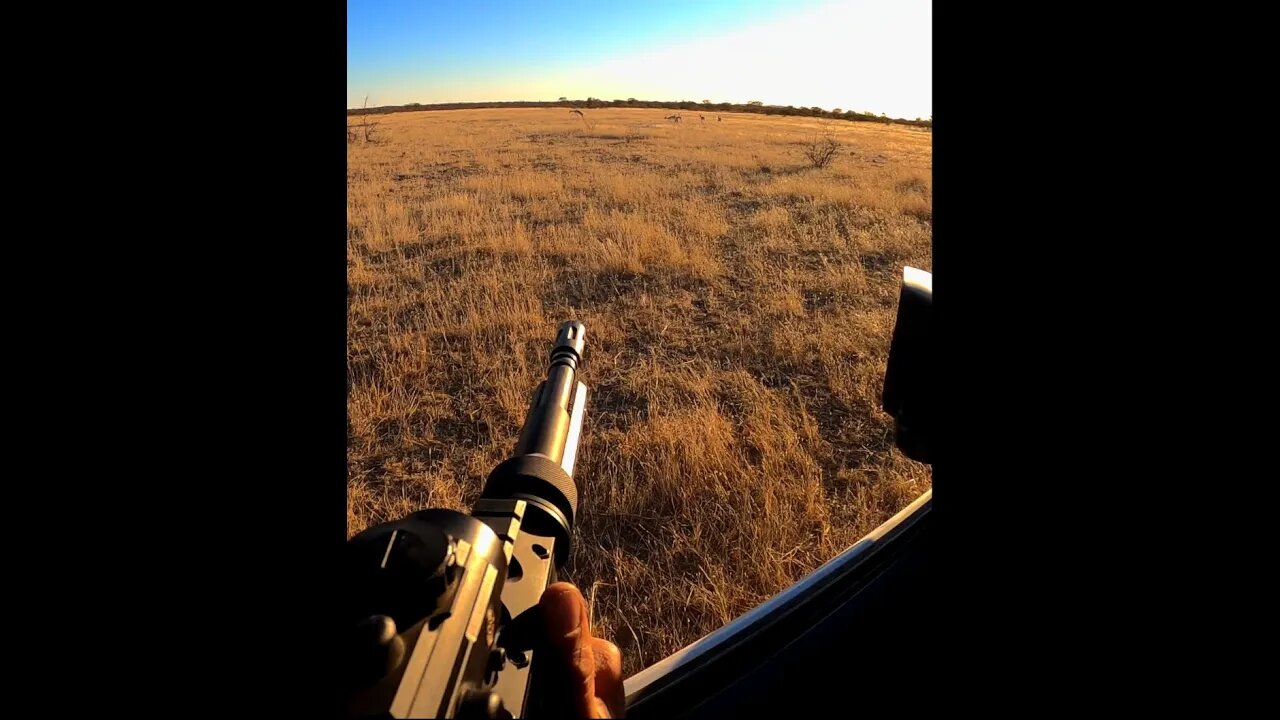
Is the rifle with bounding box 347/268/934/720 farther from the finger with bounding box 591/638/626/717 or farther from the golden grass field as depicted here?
the golden grass field

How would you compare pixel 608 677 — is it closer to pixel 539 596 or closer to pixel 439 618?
pixel 539 596

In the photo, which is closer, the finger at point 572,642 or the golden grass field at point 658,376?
the finger at point 572,642

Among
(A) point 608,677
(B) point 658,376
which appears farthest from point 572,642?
(B) point 658,376

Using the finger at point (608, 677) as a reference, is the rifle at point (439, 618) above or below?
above

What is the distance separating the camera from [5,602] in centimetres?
40

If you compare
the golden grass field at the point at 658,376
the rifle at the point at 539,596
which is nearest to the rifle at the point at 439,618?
the rifle at the point at 539,596

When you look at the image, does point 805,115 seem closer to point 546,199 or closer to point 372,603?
point 546,199

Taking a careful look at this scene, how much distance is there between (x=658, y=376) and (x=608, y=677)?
11.7ft

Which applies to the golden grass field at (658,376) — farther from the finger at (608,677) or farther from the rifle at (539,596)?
the finger at (608,677)

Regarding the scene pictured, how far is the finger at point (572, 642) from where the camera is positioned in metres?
0.83

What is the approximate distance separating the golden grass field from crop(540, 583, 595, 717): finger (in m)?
1.52

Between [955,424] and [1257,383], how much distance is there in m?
0.40

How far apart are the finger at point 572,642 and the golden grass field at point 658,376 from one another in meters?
1.52

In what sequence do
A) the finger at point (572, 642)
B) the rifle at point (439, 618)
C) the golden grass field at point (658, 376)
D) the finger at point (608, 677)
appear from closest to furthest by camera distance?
1. the rifle at point (439, 618)
2. the finger at point (572, 642)
3. the finger at point (608, 677)
4. the golden grass field at point (658, 376)
